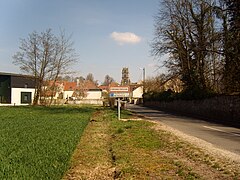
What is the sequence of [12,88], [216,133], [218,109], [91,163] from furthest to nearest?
[12,88] < [218,109] < [216,133] < [91,163]

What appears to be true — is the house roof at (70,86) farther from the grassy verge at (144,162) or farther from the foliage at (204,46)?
the grassy verge at (144,162)

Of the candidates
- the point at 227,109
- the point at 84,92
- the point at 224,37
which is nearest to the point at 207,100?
the point at 227,109

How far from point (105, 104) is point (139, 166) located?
53.2 metres

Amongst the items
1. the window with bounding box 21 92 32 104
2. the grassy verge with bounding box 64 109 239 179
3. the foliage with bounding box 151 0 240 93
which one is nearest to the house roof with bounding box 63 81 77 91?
the window with bounding box 21 92 32 104

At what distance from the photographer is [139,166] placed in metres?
7.93

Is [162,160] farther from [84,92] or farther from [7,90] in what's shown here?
[84,92]

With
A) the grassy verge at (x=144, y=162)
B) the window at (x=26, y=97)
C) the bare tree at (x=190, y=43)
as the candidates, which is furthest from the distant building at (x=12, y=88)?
the grassy verge at (x=144, y=162)

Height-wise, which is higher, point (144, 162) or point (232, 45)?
point (232, 45)

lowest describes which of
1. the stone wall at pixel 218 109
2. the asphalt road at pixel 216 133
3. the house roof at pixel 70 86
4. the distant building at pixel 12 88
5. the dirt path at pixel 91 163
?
the dirt path at pixel 91 163

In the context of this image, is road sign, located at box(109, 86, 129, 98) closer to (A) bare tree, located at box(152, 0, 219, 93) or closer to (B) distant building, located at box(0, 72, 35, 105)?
(A) bare tree, located at box(152, 0, 219, 93)

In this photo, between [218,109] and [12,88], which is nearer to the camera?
[218,109]

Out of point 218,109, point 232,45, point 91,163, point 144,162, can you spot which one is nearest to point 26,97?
point 218,109

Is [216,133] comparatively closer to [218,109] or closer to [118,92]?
[118,92]

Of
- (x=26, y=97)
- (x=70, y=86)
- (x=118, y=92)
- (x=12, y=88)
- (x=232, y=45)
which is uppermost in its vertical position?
(x=70, y=86)
